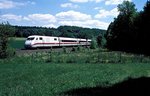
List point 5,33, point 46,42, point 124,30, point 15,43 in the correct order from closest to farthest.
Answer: point 5,33 < point 46,42 < point 124,30 < point 15,43

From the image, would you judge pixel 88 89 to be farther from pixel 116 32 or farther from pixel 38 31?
pixel 38 31

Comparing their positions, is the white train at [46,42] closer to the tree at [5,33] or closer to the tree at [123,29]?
the tree at [123,29]

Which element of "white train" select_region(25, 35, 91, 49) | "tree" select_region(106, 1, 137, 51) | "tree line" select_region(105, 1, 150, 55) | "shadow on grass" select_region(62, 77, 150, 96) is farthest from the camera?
"tree" select_region(106, 1, 137, 51)

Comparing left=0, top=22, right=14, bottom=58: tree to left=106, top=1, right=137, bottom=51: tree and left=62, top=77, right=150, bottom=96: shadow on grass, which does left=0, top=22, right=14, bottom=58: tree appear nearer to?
left=106, top=1, right=137, bottom=51: tree

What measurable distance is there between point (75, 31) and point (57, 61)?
127 metres

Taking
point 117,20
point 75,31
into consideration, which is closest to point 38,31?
point 75,31

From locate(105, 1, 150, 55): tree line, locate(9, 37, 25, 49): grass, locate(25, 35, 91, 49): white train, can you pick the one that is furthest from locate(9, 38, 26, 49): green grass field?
locate(105, 1, 150, 55): tree line

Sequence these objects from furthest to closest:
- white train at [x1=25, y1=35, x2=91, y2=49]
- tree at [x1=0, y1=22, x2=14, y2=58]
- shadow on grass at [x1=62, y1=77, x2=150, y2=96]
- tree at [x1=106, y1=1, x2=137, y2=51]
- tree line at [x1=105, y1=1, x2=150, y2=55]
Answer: tree at [x1=106, y1=1, x2=137, y2=51] → tree line at [x1=105, y1=1, x2=150, y2=55] → white train at [x1=25, y1=35, x2=91, y2=49] → tree at [x1=0, y1=22, x2=14, y2=58] → shadow on grass at [x1=62, y1=77, x2=150, y2=96]

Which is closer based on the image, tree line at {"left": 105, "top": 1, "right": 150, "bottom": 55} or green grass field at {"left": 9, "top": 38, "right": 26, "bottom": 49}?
green grass field at {"left": 9, "top": 38, "right": 26, "bottom": 49}

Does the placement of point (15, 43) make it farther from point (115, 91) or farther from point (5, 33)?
point (115, 91)

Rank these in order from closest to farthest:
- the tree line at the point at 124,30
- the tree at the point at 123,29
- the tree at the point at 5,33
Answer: the tree at the point at 5,33 < the tree line at the point at 124,30 < the tree at the point at 123,29

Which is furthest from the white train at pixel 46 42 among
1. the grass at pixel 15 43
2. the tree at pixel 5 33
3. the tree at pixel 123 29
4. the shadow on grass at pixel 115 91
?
the shadow on grass at pixel 115 91

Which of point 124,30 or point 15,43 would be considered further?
point 15,43

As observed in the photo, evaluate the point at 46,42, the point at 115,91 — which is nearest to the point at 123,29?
the point at 46,42
